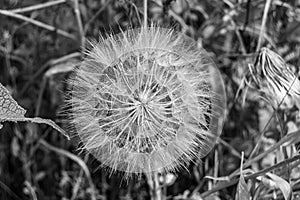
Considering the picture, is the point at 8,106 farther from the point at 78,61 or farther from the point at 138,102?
the point at 78,61

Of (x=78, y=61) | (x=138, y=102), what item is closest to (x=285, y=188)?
(x=138, y=102)

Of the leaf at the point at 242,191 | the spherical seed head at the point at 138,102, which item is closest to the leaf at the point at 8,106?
the spherical seed head at the point at 138,102

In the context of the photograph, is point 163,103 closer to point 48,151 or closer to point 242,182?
point 242,182

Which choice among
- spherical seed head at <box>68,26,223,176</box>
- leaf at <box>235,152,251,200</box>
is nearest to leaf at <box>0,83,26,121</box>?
spherical seed head at <box>68,26,223,176</box>

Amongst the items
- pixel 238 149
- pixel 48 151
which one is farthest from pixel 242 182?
pixel 48 151

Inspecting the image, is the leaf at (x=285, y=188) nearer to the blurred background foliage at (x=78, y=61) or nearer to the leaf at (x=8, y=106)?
the blurred background foliage at (x=78, y=61)

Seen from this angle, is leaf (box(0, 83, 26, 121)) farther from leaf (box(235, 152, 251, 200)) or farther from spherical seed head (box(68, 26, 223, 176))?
leaf (box(235, 152, 251, 200))
